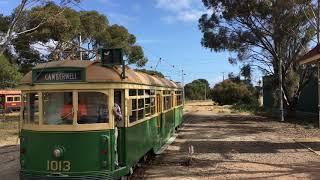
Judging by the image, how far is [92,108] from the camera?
1116 cm

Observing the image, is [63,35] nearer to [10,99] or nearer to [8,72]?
[8,72]

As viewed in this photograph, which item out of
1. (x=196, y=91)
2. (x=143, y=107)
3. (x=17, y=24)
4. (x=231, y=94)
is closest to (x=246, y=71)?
(x=17, y=24)

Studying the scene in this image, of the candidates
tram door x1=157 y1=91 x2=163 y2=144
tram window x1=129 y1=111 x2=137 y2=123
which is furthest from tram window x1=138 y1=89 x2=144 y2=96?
tram door x1=157 y1=91 x2=163 y2=144

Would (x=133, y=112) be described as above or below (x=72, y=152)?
above

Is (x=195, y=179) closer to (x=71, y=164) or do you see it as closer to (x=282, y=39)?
(x=71, y=164)

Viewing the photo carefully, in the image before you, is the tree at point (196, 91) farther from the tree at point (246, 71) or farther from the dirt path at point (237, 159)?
the dirt path at point (237, 159)

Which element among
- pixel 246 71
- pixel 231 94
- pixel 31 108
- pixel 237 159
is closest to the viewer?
pixel 31 108

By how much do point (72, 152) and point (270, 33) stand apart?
105ft

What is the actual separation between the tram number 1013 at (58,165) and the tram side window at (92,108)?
851 millimetres

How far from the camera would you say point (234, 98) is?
79.2 m

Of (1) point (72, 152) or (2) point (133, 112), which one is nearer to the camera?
(1) point (72, 152)

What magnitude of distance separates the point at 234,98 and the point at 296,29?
3967 centimetres

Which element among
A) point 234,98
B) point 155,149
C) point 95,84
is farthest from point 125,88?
point 234,98

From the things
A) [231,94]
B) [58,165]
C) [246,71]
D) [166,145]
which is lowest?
[166,145]
